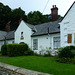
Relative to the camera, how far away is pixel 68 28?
986 centimetres

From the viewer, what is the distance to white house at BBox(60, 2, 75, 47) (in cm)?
947

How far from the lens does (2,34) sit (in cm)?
2323

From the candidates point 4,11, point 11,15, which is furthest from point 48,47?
point 4,11

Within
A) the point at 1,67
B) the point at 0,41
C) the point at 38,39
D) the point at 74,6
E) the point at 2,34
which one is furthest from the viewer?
the point at 2,34

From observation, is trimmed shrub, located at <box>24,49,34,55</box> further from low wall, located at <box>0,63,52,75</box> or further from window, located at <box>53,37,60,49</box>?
low wall, located at <box>0,63,52,75</box>

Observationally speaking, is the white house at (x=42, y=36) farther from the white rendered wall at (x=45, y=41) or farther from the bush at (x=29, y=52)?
the bush at (x=29, y=52)

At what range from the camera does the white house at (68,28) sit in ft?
31.1

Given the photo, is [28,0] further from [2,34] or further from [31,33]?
[2,34]

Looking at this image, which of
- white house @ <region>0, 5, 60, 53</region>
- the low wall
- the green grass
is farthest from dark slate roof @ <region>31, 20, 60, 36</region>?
the low wall

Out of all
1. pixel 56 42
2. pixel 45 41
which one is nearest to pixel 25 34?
pixel 45 41

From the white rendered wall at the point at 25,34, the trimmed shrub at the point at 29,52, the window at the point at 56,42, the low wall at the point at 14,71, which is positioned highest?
the white rendered wall at the point at 25,34

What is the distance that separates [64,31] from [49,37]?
2676mm

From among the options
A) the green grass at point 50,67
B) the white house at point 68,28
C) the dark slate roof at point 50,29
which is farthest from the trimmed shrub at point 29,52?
the green grass at point 50,67

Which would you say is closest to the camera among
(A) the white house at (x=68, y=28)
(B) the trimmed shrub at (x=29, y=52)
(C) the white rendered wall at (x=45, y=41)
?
(A) the white house at (x=68, y=28)
